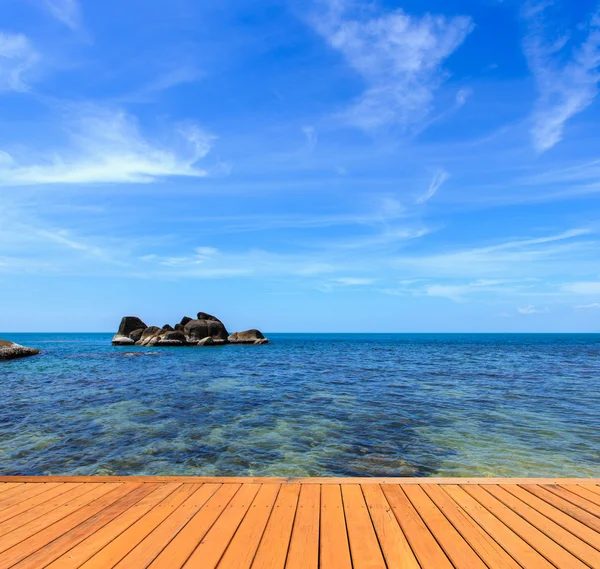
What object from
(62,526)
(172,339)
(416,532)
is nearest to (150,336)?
(172,339)

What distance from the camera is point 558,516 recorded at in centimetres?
460

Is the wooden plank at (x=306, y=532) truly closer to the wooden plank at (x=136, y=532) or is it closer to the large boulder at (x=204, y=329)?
the wooden plank at (x=136, y=532)

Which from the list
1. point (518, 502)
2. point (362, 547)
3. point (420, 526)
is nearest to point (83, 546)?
point (362, 547)

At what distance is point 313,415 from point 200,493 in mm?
8283

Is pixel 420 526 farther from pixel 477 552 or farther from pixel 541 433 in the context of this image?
pixel 541 433

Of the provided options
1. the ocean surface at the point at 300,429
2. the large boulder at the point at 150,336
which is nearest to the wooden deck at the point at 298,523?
the ocean surface at the point at 300,429

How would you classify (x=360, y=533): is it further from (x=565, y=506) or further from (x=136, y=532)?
(x=565, y=506)

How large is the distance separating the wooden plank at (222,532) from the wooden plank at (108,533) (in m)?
0.93

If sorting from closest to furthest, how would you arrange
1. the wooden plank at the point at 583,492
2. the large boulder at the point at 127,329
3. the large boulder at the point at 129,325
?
the wooden plank at the point at 583,492 → the large boulder at the point at 127,329 → the large boulder at the point at 129,325

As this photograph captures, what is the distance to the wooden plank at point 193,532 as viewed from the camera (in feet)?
12.0

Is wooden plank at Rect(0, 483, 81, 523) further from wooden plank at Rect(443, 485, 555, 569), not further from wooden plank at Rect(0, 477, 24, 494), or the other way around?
wooden plank at Rect(443, 485, 555, 569)

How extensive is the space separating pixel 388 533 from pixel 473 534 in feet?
2.81

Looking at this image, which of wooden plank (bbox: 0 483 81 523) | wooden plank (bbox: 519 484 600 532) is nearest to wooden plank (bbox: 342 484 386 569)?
wooden plank (bbox: 519 484 600 532)

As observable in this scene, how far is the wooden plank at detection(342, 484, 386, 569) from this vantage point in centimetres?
362
